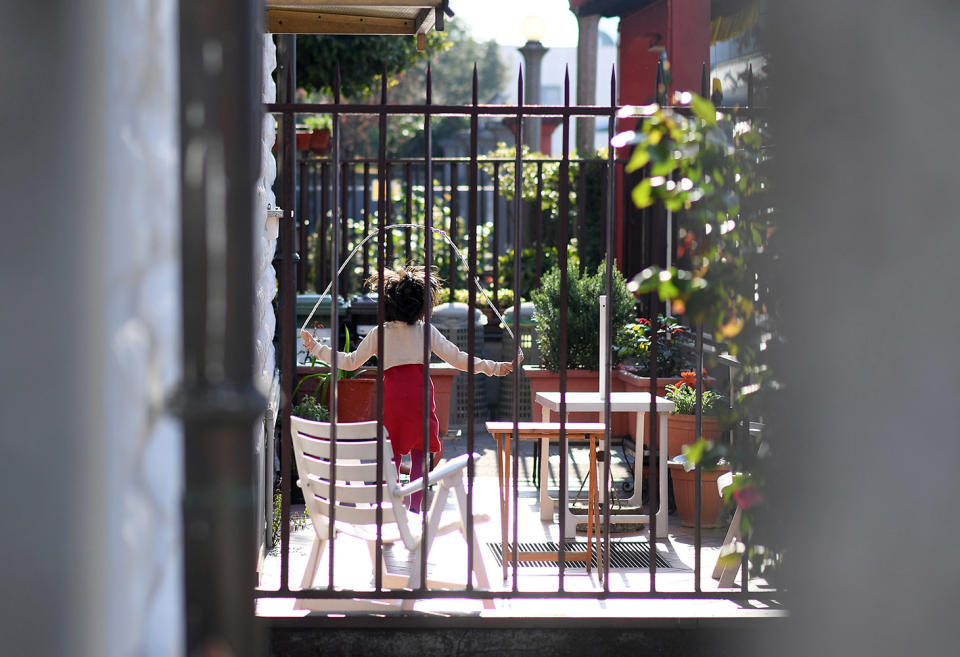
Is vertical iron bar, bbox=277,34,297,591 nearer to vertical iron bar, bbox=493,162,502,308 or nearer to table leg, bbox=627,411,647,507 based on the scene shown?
table leg, bbox=627,411,647,507

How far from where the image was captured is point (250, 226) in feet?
2.70

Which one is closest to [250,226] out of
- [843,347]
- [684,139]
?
[843,347]

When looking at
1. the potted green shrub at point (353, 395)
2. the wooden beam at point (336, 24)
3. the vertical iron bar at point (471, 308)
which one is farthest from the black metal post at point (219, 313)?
A: the potted green shrub at point (353, 395)

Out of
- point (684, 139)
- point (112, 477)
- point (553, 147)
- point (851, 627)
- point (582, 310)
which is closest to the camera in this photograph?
point (112, 477)

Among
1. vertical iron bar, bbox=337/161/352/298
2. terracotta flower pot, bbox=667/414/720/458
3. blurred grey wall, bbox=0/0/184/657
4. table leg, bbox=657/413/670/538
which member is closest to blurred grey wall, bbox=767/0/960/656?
blurred grey wall, bbox=0/0/184/657

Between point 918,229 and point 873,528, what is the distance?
20.5 inches

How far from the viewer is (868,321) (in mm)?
1664

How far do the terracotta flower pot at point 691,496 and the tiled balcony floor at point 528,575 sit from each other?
0.07m

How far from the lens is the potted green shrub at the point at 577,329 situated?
7.03 metres

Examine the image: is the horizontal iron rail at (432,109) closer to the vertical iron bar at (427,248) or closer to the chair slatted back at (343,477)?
the vertical iron bar at (427,248)

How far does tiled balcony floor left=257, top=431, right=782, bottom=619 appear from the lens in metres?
3.52

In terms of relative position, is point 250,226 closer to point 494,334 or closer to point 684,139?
point 684,139

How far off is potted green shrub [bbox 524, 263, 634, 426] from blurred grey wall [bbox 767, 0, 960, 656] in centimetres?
521

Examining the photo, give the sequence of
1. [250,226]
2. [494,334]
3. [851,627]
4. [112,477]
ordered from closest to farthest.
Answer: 1. [250,226]
2. [112,477]
3. [851,627]
4. [494,334]
